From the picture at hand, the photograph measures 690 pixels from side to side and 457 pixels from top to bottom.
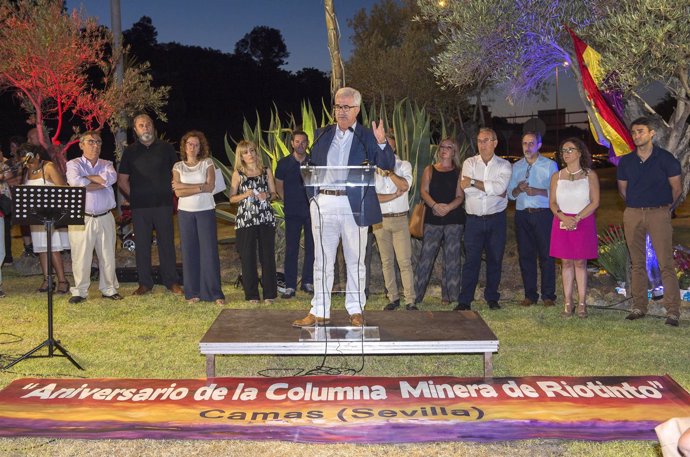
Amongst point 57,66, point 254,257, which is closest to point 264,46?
point 57,66

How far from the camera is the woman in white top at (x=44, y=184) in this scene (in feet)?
31.6

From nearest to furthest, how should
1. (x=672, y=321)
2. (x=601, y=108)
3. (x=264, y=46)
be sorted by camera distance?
(x=672, y=321), (x=601, y=108), (x=264, y=46)

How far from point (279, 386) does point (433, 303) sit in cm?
395

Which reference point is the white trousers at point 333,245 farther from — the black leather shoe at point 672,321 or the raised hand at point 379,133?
the black leather shoe at point 672,321

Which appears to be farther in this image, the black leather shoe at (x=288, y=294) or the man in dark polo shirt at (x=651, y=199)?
the black leather shoe at (x=288, y=294)

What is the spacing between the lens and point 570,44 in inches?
370

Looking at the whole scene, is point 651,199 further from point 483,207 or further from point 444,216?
point 444,216

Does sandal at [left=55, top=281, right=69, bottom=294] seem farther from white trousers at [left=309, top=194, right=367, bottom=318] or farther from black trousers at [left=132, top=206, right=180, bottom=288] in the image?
white trousers at [left=309, top=194, right=367, bottom=318]

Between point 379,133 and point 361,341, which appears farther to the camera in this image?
point 379,133

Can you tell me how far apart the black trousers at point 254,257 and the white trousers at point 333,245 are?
290 cm

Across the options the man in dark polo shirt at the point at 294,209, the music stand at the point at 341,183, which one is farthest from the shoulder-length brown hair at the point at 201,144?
the music stand at the point at 341,183

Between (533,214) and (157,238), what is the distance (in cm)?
457

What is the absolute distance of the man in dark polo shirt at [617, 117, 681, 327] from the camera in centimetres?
808

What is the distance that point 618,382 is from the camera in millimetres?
5984
